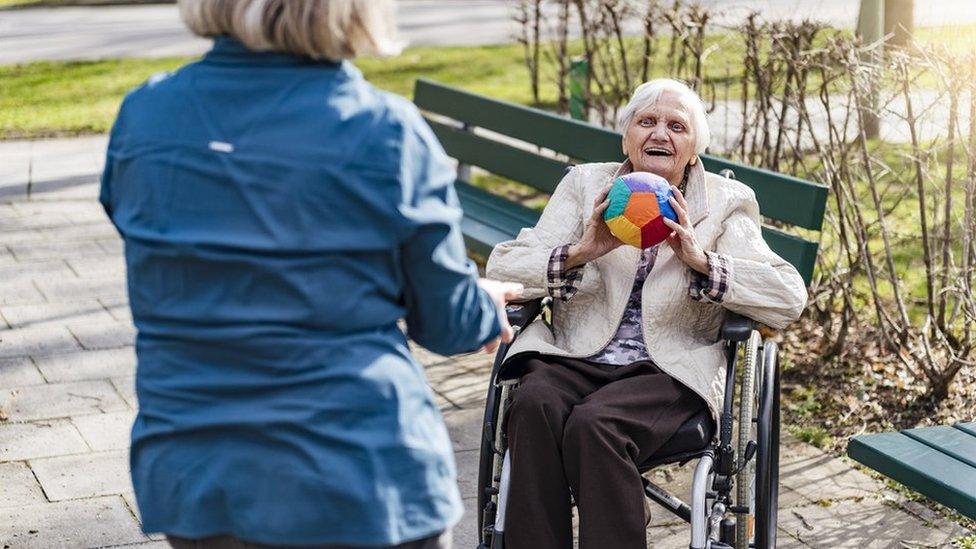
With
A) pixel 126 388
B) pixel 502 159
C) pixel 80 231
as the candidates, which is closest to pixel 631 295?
pixel 126 388

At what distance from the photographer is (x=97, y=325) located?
21.0 feet

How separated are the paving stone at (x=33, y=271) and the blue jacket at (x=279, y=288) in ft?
16.6

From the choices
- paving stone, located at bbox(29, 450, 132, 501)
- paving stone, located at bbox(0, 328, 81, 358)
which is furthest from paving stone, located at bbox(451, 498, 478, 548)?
paving stone, located at bbox(0, 328, 81, 358)

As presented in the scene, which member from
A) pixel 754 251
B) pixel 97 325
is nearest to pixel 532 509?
pixel 754 251

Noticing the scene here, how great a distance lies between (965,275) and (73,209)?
17.7ft

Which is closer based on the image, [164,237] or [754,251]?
[164,237]

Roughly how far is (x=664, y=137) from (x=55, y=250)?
14.9 ft

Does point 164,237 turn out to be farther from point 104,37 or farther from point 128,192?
point 104,37

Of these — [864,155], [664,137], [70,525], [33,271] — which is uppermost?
[664,137]

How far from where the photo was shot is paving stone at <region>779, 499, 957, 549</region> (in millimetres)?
4422

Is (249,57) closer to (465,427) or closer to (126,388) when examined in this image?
(465,427)

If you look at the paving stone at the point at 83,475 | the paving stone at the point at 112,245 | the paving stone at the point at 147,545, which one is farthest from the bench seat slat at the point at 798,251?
the paving stone at the point at 112,245

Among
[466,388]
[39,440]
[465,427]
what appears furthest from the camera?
[466,388]

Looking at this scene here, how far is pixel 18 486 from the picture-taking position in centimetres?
464
